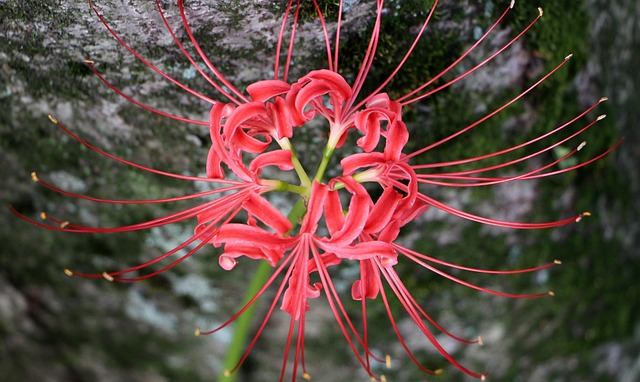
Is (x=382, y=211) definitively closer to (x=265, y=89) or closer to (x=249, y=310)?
(x=265, y=89)

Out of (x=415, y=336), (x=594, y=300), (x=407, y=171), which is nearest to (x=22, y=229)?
(x=415, y=336)

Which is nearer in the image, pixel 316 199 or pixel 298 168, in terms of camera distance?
pixel 316 199

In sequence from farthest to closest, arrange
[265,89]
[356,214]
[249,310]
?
[249,310] < [265,89] < [356,214]

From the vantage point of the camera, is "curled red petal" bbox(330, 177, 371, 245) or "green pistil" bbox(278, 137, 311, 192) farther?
"green pistil" bbox(278, 137, 311, 192)

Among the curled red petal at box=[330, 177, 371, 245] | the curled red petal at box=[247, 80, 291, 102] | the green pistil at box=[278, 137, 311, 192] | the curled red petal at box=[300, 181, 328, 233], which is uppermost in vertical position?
the curled red petal at box=[247, 80, 291, 102]

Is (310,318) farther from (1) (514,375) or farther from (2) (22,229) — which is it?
(2) (22,229)

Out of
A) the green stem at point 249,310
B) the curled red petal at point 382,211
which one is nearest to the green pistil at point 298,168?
the green stem at point 249,310

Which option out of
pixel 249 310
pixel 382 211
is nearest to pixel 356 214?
pixel 382 211

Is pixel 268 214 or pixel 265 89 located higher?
pixel 265 89

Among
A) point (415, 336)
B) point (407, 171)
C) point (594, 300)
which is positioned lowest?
point (407, 171)

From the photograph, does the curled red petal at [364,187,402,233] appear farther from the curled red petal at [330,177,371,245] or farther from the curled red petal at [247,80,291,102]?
the curled red petal at [247,80,291,102]

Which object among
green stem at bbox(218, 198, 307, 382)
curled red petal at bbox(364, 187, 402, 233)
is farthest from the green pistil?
curled red petal at bbox(364, 187, 402, 233)
